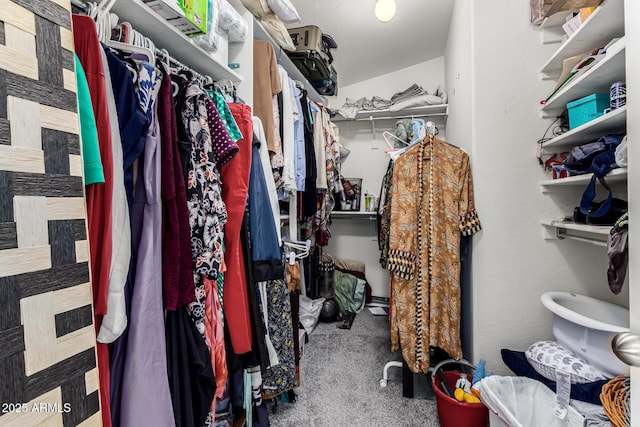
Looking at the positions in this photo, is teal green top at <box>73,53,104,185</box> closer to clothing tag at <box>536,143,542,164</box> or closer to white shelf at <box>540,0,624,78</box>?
white shelf at <box>540,0,624,78</box>

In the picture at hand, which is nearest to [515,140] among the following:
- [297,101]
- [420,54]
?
[297,101]

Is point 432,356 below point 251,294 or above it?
below

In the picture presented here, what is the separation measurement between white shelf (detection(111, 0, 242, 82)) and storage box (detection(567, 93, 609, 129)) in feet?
4.57

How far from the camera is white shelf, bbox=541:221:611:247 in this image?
117cm

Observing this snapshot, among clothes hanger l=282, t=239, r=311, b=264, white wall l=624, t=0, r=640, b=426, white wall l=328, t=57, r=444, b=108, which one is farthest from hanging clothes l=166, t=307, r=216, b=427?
white wall l=328, t=57, r=444, b=108

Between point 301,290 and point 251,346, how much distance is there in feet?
5.34

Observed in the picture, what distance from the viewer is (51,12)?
0.50 metres

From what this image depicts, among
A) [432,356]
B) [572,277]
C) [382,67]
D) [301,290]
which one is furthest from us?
[382,67]

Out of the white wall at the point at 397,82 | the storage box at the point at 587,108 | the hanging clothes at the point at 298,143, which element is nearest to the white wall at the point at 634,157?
the storage box at the point at 587,108

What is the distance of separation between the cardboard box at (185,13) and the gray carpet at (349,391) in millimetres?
1705

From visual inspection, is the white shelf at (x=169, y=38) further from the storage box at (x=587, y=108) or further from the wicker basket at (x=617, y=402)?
the wicker basket at (x=617, y=402)

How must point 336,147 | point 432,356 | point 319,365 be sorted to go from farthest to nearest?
1. point 336,147
2. point 319,365
3. point 432,356

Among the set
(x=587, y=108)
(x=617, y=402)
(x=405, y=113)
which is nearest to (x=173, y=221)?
(x=617, y=402)

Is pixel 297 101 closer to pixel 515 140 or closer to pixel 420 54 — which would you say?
pixel 515 140
